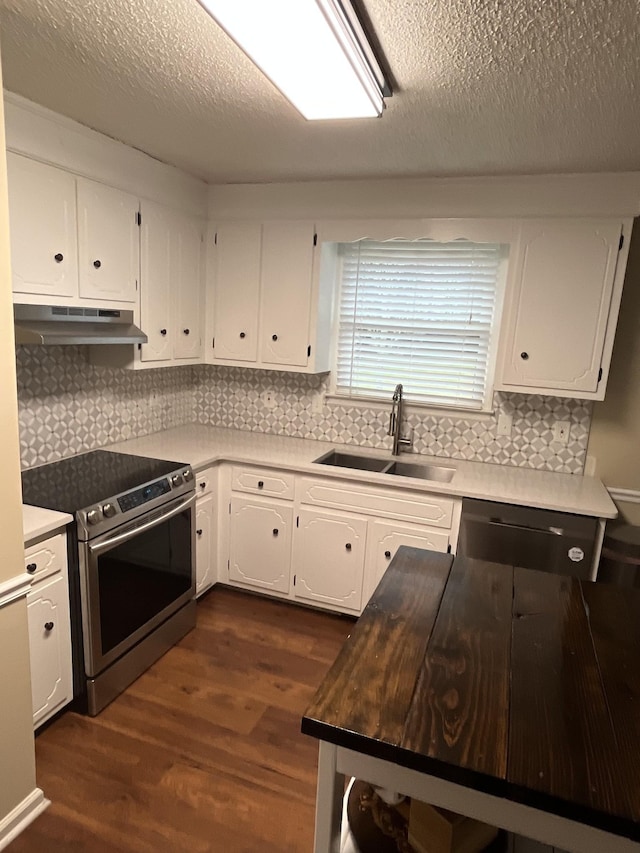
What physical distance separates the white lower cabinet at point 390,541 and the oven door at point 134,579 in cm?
97

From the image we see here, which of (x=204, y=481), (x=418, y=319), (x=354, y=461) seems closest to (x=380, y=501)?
(x=354, y=461)

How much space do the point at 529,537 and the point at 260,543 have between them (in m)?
1.49

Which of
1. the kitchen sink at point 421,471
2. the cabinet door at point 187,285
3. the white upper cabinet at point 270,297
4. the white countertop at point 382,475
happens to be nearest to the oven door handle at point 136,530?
the white countertop at point 382,475

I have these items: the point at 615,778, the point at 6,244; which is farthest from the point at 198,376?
the point at 615,778

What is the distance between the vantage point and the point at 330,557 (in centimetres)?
306

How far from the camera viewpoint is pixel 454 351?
328cm

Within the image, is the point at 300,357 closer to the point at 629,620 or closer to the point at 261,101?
the point at 261,101

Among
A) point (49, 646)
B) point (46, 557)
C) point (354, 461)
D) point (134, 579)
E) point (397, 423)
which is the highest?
point (397, 423)

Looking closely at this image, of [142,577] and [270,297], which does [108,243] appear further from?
[142,577]

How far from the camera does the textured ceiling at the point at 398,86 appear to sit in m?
1.43

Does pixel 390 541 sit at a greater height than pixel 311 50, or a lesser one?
lesser

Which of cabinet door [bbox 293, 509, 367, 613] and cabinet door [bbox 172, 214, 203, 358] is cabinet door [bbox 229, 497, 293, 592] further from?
cabinet door [bbox 172, 214, 203, 358]

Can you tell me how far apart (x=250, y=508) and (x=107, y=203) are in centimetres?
176

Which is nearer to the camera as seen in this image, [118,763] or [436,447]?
[118,763]
